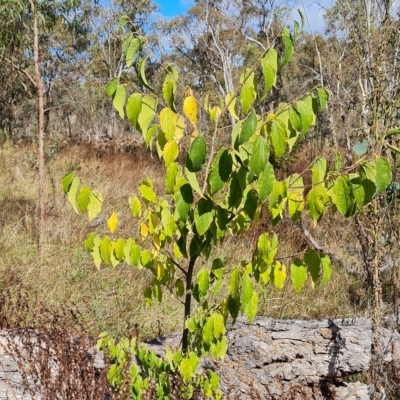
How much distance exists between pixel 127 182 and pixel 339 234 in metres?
3.70

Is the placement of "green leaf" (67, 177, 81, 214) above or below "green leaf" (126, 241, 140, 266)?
above

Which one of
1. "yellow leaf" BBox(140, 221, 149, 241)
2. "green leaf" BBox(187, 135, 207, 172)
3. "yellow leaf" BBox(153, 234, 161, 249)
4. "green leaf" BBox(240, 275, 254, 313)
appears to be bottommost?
"green leaf" BBox(240, 275, 254, 313)

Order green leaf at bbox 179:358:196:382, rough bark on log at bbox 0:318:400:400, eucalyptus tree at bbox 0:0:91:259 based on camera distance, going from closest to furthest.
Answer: green leaf at bbox 179:358:196:382, rough bark on log at bbox 0:318:400:400, eucalyptus tree at bbox 0:0:91:259

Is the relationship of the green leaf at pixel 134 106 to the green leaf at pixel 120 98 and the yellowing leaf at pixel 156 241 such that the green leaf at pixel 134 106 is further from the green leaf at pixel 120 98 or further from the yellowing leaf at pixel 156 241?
the yellowing leaf at pixel 156 241

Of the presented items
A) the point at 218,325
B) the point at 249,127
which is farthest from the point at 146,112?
the point at 218,325

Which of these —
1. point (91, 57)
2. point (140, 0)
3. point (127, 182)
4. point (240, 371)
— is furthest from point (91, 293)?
point (140, 0)

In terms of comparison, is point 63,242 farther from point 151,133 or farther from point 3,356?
point 151,133

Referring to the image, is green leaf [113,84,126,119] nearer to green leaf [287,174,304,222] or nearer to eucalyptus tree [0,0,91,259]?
green leaf [287,174,304,222]

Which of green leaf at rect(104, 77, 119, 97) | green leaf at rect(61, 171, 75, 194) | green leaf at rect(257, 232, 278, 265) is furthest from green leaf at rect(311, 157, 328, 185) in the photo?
green leaf at rect(61, 171, 75, 194)

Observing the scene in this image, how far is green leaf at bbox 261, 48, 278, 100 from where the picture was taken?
126cm

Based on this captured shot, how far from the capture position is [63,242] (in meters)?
4.46

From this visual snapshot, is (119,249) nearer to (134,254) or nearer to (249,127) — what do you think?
(134,254)

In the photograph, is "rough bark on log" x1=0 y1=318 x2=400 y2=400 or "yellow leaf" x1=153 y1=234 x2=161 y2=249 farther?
"rough bark on log" x1=0 y1=318 x2=400 y2=400

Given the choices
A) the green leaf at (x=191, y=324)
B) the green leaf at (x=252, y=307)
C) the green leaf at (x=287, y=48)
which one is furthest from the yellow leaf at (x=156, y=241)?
the green leaf at (x=287, y=48)
